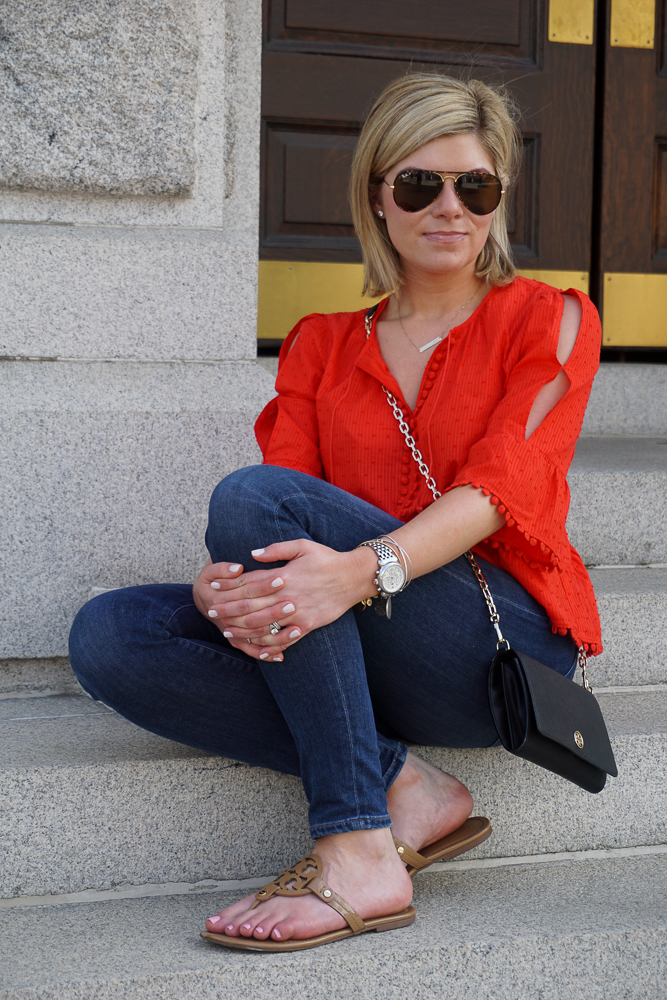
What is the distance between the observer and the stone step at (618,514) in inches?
91.7

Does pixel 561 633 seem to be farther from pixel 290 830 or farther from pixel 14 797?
pixel 14 797

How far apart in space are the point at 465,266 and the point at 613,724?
0.88 meters

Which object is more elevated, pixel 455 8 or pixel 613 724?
pixel 455 8

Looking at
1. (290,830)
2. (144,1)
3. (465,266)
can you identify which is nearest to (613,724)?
(290,830)

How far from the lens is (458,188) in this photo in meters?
1.63

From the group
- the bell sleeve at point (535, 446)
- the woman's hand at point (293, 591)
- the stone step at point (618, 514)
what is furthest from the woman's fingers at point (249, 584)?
the stone step at point (618, 514)

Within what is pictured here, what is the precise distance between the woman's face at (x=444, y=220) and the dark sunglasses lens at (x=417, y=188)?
1 centimetres

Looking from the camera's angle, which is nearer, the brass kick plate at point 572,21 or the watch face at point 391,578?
the watch face at point 391,578

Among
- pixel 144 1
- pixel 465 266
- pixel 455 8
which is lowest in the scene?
pixel 465 266

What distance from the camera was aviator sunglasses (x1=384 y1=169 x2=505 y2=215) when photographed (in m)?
1.62

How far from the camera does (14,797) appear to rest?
1.58 meters

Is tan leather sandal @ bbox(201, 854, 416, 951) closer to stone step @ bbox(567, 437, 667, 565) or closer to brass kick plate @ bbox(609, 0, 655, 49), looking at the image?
stone step @ bbox(567, 437, 667, 565)

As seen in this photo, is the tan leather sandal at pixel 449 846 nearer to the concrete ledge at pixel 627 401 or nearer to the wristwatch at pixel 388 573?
the wristwatch at pixel 388 573

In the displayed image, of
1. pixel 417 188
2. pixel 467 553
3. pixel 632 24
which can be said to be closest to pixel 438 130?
pixel 417 188
